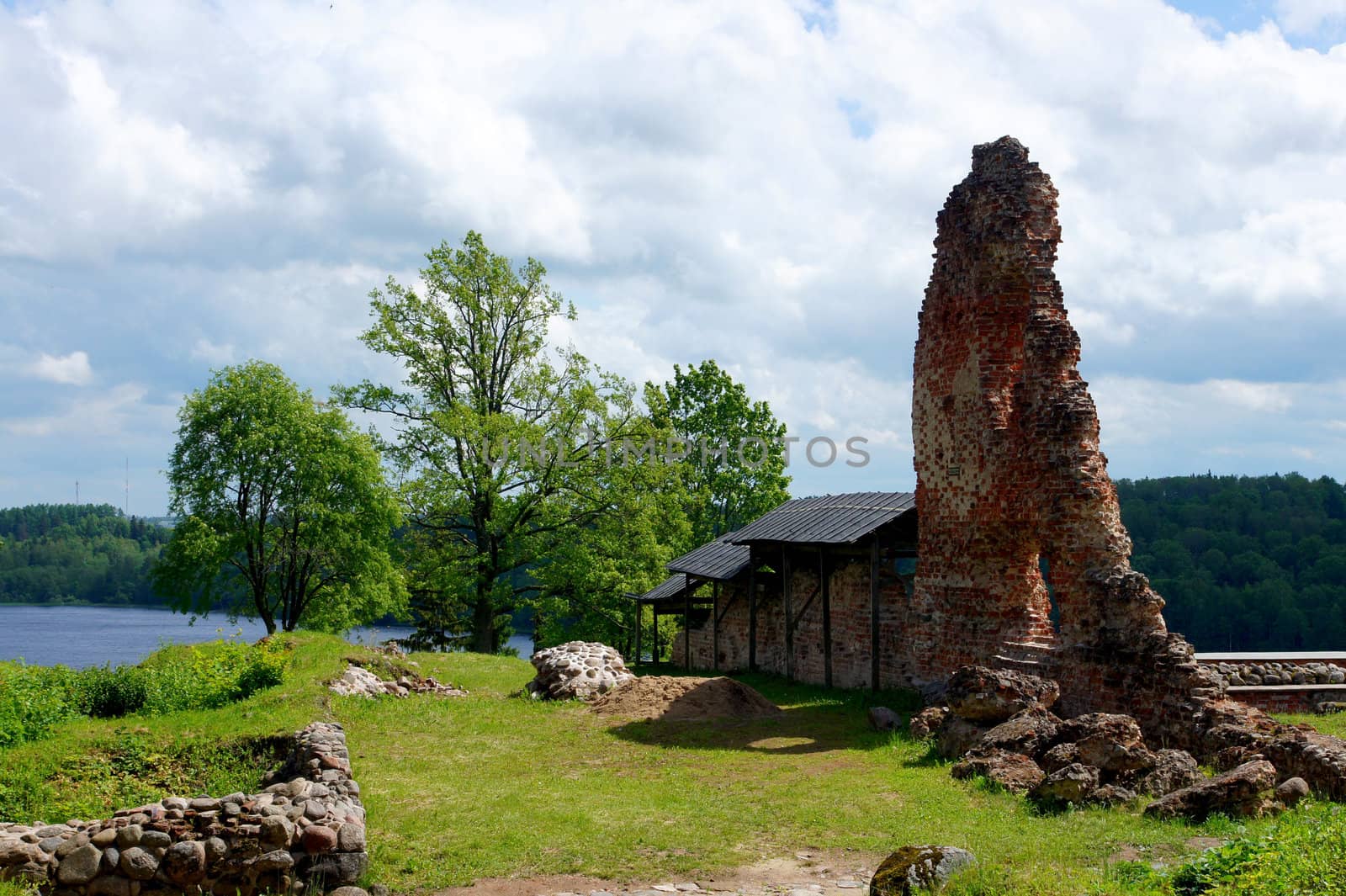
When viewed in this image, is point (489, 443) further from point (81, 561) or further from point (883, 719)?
point (81, 561)

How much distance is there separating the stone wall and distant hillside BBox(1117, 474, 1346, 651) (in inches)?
1908

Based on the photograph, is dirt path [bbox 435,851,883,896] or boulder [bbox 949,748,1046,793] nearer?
dirt path [bbox 435,851,883,896]

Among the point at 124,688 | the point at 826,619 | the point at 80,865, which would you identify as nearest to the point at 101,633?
the point at 124,688

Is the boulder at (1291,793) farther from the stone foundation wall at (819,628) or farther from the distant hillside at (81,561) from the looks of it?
the distant hillside at (81,561)

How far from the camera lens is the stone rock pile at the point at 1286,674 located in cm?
1872

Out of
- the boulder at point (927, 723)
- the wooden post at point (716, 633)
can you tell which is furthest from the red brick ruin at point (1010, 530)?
the wooden post at point (716, 633)

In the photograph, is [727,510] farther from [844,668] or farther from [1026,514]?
[1026,514]

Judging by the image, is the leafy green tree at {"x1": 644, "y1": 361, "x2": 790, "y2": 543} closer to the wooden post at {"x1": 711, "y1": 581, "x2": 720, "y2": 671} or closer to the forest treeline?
the wooden post at {"x1": 711, "y1": 581, "x2": 720, "y2": 671}

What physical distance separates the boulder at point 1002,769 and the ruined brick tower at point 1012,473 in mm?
2671

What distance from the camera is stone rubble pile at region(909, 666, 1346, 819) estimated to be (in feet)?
30.5

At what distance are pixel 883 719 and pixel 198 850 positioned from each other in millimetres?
10182

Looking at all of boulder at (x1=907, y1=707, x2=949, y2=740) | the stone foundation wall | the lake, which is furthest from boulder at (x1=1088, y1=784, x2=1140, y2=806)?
the lake

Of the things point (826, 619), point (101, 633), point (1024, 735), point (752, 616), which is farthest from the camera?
point (101, 633)

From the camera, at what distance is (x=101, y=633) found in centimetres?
6144
